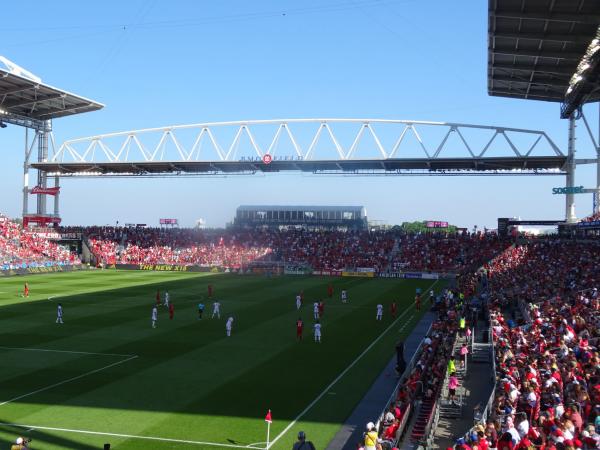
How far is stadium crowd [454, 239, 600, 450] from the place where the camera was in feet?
40.4

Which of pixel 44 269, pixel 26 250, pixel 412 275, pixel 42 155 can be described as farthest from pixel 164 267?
pixel 412 275

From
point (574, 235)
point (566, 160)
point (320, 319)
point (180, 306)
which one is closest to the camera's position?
point (320, 319)

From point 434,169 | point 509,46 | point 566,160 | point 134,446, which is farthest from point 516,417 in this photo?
point 434,169

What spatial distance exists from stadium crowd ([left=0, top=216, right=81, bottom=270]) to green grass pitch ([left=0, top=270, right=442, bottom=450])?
2381 cm

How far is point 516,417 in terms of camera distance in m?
14.7

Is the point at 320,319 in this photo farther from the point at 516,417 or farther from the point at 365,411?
the point at 516,417

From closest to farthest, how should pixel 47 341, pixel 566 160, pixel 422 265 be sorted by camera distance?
pixel 47 341
pixel 566 160
pixel 422 265

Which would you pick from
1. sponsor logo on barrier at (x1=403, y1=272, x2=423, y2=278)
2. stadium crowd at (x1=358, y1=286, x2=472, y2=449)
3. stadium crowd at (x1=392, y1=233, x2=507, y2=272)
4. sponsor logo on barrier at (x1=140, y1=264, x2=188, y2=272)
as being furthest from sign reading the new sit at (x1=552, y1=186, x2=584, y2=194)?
sponsor logo on barrier at (x1=140, y1=264, x2=188, y2=272)

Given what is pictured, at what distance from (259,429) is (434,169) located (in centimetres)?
5743

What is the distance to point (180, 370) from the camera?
23672mm

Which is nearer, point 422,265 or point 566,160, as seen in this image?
point 566,160

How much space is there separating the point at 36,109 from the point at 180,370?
5954 cm

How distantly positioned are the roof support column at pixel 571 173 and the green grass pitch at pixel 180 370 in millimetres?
22846

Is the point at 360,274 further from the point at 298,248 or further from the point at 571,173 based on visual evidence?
the point at 571,173
